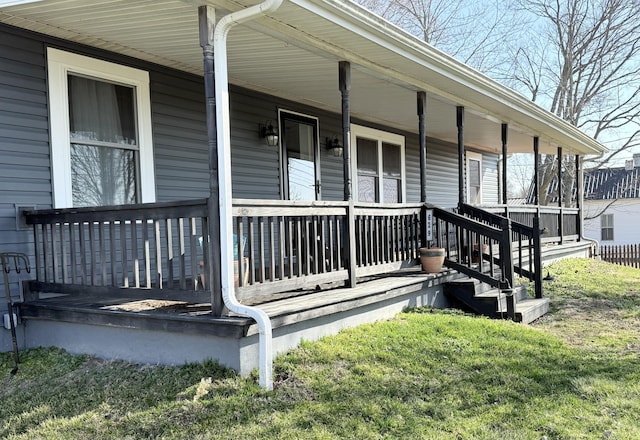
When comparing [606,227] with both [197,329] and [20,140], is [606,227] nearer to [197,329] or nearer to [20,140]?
[197,329]

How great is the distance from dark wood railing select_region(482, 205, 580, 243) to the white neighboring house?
1200 centimetres

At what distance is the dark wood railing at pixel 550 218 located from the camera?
892cm

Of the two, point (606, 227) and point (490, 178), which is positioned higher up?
point (490, 178)

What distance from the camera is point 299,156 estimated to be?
762 cm

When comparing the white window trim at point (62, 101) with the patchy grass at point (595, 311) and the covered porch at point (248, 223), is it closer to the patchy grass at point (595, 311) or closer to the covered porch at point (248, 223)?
the covered porch at point (248, 223)

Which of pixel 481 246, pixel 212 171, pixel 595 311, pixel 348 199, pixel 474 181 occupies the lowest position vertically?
pixel 595 311

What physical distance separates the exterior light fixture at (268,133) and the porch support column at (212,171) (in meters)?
3.11

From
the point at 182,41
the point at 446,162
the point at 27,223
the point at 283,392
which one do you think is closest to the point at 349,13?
the point at 182,41

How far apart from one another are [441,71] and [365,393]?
401 cm

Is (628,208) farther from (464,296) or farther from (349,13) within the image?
(349,13)

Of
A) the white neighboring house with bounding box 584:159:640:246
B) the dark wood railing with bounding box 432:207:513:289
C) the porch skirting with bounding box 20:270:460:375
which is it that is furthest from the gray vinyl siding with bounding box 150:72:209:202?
the white neighboring house with bounding box 584:159:640:246

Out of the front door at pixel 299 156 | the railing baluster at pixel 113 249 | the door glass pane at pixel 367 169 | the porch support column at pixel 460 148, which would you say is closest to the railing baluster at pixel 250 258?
the railing baluster at pixel 113 249

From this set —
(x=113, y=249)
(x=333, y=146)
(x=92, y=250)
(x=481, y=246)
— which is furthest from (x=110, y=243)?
(x=333, y=146)

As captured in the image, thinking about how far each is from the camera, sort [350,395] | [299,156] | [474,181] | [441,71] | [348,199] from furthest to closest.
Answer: [474,181]
[299,156]
[441,71]
[348,199]
[350,395]
